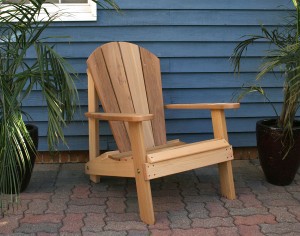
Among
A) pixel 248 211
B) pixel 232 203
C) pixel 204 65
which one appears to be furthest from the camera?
pixel 204 65

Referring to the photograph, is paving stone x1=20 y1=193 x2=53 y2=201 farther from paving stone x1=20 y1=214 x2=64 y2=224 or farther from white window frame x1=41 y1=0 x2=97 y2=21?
white window frame x1=41 y1=0 x2=97 y2=21

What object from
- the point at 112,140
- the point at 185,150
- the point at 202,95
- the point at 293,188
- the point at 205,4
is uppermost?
the point at 205,4

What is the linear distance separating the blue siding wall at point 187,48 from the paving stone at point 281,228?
141cm

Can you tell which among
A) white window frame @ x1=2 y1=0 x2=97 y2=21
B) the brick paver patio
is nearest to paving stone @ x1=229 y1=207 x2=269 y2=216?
the brick paver patio

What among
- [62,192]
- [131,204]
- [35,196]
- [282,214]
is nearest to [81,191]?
[62,192]

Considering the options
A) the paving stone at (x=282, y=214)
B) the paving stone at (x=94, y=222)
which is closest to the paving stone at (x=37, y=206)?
the paving stone at (x=94, y=222)

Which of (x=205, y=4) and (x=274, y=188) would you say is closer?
(x=274, y=188)

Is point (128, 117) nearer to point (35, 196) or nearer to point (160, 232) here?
point (160, 232)

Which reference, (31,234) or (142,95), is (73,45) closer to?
(142,95)

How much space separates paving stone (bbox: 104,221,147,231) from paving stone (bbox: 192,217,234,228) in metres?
0.31

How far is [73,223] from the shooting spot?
3.10m

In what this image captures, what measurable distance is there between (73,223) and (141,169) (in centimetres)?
53

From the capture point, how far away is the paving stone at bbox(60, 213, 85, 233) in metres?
3.01

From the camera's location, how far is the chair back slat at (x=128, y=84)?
12.0ft
